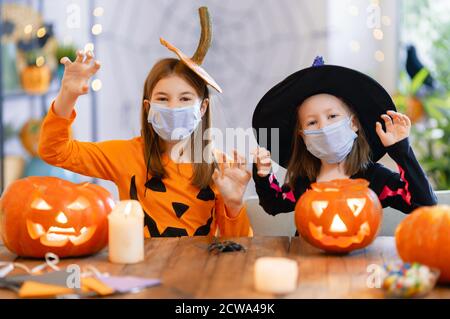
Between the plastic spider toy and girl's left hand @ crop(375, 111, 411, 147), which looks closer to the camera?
the plastic spider toy

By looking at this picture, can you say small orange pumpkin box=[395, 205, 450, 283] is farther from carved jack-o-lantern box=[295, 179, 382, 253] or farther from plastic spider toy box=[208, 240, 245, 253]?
plastic spider toy box=[208, 240, 245, 253]

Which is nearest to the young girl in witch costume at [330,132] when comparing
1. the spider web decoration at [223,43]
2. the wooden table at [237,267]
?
the wooden table at [237,267]

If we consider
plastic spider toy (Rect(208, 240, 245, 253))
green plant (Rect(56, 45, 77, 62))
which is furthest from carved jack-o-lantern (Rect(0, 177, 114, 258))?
green plant (Rect(56, 45, 77, 62))

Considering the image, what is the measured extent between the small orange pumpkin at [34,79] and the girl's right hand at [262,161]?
6.67 ft

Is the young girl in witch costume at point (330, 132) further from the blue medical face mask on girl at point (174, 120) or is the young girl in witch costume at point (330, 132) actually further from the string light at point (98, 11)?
the string light at point (98, 11)

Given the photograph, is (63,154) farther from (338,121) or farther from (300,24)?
(300,24)

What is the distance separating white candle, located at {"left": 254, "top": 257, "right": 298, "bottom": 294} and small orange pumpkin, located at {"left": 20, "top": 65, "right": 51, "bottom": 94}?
257cm

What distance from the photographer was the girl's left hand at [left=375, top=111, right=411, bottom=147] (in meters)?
1.79

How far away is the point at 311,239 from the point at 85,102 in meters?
2.75

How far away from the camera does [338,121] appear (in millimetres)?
1895

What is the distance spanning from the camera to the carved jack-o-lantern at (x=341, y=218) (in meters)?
1.52

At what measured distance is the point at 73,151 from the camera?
6.39ft

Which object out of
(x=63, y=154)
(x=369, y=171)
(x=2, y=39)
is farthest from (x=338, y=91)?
(x=2, y=39)

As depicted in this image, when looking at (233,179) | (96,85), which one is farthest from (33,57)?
(233,179)
